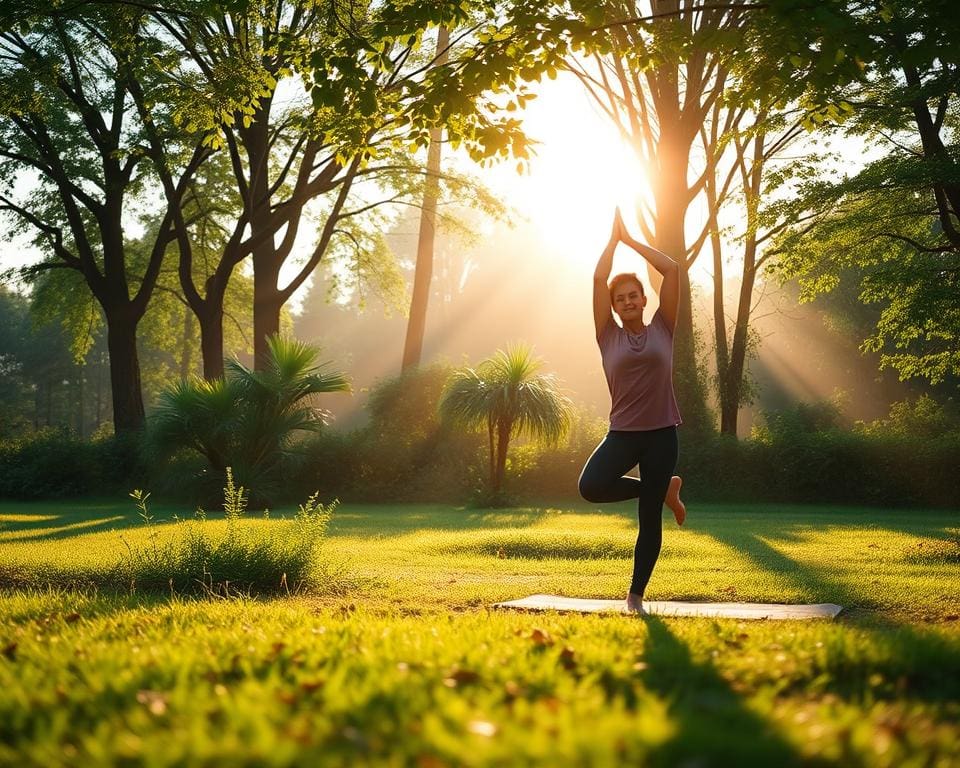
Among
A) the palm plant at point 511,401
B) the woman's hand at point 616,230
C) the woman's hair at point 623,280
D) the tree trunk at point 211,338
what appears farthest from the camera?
the tree trunk at point 211,338

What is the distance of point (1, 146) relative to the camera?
26.0 m

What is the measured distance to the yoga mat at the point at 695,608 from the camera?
6.06 m

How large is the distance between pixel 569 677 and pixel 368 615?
2.50 metres

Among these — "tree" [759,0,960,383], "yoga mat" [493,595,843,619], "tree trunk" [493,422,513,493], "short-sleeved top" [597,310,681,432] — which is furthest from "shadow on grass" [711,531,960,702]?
"tree" [759,0,960,383]

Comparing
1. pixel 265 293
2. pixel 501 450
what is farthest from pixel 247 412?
pixel 265 293

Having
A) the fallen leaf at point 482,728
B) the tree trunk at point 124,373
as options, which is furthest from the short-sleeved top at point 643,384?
the tree trunk at point 124,373

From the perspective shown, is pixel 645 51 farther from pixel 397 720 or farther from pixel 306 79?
pixel 397 720

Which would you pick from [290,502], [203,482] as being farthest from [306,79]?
[290,502]

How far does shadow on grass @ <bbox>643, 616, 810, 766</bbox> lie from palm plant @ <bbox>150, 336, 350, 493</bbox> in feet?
49.3

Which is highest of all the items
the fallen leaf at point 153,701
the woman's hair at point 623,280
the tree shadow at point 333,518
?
the woman's hair at point 623,280

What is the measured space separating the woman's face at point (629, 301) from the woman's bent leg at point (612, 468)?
32.0 inches

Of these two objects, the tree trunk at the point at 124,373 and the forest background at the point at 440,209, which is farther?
the tree trunk at the point at 124,373

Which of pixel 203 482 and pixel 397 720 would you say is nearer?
pixel 397 720

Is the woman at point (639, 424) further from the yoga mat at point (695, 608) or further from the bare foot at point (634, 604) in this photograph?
the yoga mat at point (695, 608)
